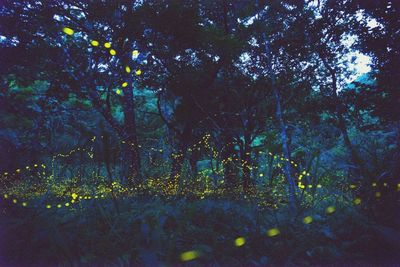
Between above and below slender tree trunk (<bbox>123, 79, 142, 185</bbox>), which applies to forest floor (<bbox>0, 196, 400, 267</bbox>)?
below

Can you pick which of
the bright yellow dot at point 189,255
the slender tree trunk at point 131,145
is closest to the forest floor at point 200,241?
the bright yellow dot at point 189,255

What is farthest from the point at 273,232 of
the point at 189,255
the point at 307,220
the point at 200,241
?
the point at 189,255

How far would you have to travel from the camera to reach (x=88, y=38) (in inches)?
432

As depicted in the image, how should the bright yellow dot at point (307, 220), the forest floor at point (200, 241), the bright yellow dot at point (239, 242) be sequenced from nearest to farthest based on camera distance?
the forest floor at point (200, 241) → the bright yellow dot at point (239, 242) → the bright yellow dot at point (307, 220)

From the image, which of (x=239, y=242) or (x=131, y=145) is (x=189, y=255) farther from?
(x=131, y=145)

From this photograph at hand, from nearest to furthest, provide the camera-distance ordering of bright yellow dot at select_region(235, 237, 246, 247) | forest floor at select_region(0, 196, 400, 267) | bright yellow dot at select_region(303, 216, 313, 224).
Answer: forest floor at select_region(0, 196, 400, 267)
bright yellow dot at select_region(235, 237, 246, 247)
bright yellow dot at select_region(303, 216, 313, 224)

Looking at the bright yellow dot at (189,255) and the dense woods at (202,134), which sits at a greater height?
the dense woods at (202,134)

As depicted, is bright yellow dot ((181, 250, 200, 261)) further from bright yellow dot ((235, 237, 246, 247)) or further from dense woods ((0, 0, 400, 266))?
bright yellow dot ((235, 237, 246, 247))

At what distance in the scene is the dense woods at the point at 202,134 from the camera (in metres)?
3.46

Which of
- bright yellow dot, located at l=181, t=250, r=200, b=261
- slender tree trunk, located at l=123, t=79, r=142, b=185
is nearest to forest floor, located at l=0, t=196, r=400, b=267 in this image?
bright yellow dot, located at l=181, t=250, r=200, b=261

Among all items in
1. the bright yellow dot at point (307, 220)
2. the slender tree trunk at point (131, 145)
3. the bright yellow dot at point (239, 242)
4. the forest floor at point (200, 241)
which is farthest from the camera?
the slender tree trunk at point (131, 145)

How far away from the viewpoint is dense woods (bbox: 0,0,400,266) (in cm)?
346

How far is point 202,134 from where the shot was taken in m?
15.1

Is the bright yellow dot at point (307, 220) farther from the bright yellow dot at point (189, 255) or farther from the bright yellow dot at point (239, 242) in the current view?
the bright yellow dot at point (189, 255)
